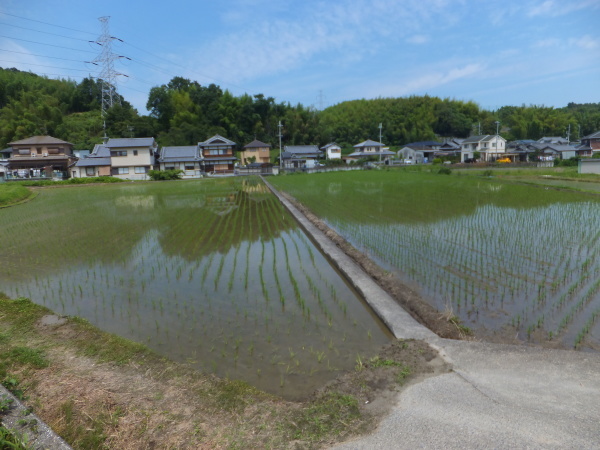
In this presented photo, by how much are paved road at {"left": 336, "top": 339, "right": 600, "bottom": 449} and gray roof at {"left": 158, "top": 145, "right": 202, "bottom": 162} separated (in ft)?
127

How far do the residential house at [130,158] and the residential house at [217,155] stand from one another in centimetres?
607

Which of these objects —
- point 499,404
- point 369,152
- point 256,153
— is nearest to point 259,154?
point 256,153

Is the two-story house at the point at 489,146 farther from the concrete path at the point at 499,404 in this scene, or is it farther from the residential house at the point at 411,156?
the concrete path at the point at 499,404

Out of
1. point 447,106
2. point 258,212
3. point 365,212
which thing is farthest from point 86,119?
point 447,106

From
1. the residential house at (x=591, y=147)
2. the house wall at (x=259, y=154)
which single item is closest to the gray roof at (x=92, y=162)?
the house wall at (x=259, y=154)

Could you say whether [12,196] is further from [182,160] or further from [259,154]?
[259,154]

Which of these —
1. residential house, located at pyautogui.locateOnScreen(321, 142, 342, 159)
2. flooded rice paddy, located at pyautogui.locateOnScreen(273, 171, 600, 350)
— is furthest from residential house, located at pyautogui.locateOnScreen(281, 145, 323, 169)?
flooded rice paddy, located at pyautogui.locateOnScreen(273, 171, 600, 350)

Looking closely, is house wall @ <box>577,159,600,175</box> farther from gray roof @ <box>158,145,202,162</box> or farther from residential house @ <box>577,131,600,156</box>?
gray roof @ <box>158,145,202,162</box>

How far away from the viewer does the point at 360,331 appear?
4508 millimetres

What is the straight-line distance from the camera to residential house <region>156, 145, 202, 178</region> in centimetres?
3869

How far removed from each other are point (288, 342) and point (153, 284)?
320 centimetres

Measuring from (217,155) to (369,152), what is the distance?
22.7 m

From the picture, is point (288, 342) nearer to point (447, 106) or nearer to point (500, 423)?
point (500, 423)

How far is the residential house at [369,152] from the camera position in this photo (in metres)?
52.5
